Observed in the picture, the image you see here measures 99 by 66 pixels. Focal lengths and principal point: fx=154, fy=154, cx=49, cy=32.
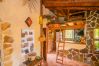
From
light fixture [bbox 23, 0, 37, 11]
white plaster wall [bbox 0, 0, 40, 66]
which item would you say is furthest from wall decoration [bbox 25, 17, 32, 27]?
light fixture [bbox 23, 0, 37, 11]

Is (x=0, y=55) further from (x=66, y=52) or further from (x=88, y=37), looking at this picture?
(x=66, y=52)

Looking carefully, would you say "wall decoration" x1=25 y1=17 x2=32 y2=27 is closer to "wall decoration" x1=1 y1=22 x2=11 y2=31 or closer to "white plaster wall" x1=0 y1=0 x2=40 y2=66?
"white plaster wall" x1=0 y1=0 x2=40 y2=66

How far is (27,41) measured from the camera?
10.1ft

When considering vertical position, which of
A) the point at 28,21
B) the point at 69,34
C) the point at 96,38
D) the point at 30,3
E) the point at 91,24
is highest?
the point at 30,3

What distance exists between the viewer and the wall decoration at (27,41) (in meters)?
2.88

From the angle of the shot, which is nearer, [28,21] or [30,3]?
[28,21]

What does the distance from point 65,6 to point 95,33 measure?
11.4 feet

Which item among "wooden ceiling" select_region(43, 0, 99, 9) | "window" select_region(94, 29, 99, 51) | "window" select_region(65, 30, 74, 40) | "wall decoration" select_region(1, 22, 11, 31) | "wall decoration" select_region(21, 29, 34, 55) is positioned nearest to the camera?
"wall decoration" select_region(1, 22, 11, 31)

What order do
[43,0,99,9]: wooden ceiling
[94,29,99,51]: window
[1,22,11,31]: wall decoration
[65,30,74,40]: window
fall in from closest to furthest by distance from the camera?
[1,22,11,31]: wall decoration, [43,0,99,9]: wooden ceiling, [94,29,99,51]: window, [65,30,74,40]: window

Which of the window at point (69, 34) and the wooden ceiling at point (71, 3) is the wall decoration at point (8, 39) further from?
the window at point (69, 34)

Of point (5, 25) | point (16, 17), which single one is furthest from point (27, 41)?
point (5, 25)

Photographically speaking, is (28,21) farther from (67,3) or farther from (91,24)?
(91,24)

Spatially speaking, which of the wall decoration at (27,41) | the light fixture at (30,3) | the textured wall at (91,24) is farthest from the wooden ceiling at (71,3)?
the textured wall at (91,24)

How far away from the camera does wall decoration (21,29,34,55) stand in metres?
2.88
